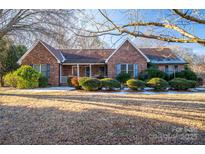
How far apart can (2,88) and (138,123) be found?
4.95 m

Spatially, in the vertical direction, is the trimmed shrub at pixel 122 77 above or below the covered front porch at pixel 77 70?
below

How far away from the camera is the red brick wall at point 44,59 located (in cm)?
821

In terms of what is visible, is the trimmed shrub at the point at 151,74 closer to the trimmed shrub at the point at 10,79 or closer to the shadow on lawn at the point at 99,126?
the shadow on lawn at the point at 99,126

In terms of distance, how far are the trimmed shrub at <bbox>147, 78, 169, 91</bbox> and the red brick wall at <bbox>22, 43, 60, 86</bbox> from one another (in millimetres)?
3966

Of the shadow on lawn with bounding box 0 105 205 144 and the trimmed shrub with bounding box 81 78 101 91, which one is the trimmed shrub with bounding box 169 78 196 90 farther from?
the shadow on lawn with bounding box 0 105 205 144

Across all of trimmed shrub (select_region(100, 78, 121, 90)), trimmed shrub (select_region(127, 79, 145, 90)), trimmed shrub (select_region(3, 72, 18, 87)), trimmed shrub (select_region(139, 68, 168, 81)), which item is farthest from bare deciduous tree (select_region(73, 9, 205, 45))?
trimmed shrub (select_region(139, 68, 168, 81))

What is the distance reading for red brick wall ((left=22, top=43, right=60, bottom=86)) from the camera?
821cm

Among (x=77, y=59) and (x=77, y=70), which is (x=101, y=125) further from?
(x=77, y=59)

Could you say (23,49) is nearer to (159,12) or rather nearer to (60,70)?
(60,70)

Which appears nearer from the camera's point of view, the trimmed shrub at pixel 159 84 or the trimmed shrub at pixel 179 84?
the trimmed shrub at pixel 179 84

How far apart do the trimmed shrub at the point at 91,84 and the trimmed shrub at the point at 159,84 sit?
7.65 feet

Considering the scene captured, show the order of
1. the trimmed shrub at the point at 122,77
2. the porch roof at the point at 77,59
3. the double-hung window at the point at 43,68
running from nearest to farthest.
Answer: the double-hung window at the point at 43,68, the porch roof at the point at 77,59, the trimmed shrub at the point at 122,77

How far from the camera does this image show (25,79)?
319 inches

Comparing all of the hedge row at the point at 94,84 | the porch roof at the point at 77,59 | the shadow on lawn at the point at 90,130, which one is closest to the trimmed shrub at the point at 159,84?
the hedge row at the point at 94,84
